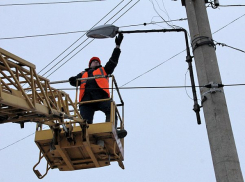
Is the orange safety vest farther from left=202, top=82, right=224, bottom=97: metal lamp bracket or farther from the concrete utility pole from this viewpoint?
left=202, top=82, right=224, bottom=97: metal lamp bracket

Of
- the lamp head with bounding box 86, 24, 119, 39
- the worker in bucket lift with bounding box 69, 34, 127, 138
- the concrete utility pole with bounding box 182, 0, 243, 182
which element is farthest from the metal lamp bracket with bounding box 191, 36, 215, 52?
the worker in bucket lift with bounding box 69, 34, 127, 138

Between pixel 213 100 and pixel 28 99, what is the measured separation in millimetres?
Result: 3263

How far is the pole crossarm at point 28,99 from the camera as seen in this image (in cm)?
734

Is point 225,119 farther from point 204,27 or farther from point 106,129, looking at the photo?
point 106,129

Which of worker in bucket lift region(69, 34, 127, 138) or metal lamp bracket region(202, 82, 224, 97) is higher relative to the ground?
worker in bucket lift region(69, 34, 127, 138)

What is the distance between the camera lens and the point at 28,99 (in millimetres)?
7613

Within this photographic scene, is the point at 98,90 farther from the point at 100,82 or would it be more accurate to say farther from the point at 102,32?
the point at 102,32

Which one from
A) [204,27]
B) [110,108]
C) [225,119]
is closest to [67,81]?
[110,108]

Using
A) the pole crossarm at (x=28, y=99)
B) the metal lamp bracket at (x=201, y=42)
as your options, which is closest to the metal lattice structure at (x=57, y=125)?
the pole crossarm at (x=28, y=99)

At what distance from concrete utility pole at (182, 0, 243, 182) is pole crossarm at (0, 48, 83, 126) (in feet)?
9.91

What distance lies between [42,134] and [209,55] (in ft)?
14.1

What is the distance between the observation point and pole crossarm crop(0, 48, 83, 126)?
734cm

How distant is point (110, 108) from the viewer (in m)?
9.72

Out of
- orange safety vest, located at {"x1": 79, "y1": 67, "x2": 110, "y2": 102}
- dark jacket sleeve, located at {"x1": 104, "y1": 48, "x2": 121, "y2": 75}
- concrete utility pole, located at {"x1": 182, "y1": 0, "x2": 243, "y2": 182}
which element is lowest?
concrete utility pole, located at {"x1": 182, "y1": 0, "x2": 243, "y2": 182}
